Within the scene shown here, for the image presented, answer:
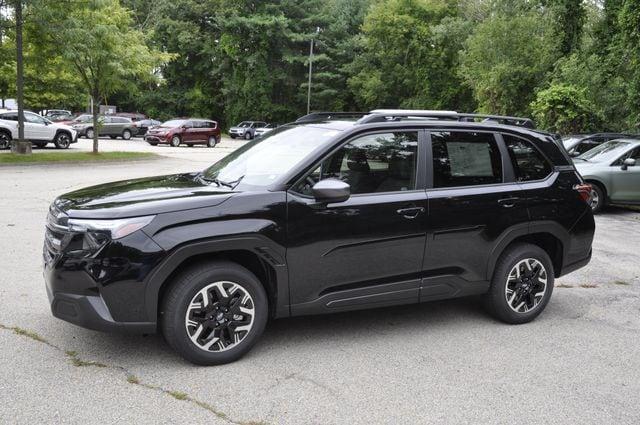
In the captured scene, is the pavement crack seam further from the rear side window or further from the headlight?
the rear side window

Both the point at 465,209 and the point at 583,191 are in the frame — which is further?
the point at 583,191

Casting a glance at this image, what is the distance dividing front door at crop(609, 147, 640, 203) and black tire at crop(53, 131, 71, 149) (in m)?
22.0

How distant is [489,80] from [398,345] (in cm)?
2567

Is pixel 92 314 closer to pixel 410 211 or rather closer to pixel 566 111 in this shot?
pixel 410 211

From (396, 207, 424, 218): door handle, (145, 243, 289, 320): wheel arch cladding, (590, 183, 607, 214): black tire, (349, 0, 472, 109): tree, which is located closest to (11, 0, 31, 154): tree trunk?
(590, 183, 607, 214): black tire

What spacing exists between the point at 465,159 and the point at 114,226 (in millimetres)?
2900

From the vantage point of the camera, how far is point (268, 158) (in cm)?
475

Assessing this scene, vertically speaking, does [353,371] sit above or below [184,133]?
below

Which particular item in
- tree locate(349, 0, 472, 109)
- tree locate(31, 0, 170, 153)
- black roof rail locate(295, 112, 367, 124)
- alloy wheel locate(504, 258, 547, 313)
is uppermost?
tree locate(349, 0, 472, 109)

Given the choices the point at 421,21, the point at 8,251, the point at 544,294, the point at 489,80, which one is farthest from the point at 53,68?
the point at 421,21

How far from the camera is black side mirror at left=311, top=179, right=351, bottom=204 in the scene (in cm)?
410

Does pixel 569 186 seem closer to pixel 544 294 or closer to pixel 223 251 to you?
pixel 544 294

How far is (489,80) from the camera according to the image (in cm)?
2800

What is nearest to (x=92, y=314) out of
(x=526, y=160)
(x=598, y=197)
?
(x=526, y=160)
